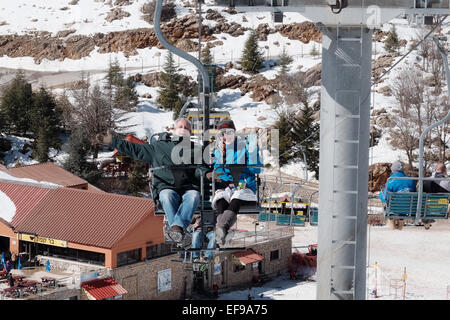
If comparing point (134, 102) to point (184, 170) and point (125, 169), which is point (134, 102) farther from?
point (184, 170)

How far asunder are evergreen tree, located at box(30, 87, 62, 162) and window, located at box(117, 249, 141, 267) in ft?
59.2

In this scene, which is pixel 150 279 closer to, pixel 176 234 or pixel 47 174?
pixel 47 174

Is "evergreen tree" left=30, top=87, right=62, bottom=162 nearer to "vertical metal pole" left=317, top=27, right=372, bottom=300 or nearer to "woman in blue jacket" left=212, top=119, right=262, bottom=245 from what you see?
"woman in blue jacket" left=212, top=119, right=262, bottom=245

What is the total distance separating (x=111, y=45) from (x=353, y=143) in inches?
2768

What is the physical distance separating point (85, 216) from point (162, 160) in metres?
26.1

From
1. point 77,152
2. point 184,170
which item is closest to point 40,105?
point 77,152

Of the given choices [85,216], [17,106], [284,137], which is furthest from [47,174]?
[284,137]

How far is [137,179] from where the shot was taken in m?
43.8

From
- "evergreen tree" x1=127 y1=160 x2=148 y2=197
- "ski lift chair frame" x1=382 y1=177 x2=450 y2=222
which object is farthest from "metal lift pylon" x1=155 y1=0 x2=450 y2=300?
"evergreen tree" x1=127 y1=160 x2=148 y2=197

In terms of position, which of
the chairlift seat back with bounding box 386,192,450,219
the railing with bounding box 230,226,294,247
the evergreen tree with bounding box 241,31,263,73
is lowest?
the railing with bounding box 230,226,294,247

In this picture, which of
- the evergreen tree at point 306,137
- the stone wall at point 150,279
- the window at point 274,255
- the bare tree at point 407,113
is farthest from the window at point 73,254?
the bare tree at point 407,113

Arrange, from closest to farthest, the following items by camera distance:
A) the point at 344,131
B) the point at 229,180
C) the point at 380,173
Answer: the point at 344,131 → the point at 229,180 → the point at 380,173

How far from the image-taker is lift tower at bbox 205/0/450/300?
5660mm
